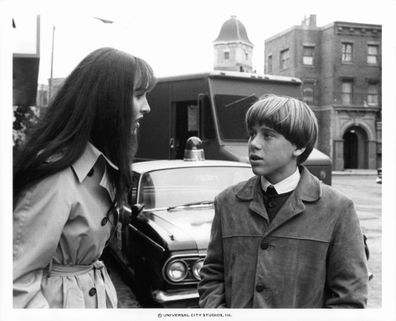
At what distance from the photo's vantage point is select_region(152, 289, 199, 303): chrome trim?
2.45m

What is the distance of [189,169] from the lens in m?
3.27

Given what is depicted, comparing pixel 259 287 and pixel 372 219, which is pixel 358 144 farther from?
pixel 259 287

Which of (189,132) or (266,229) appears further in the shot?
(189,132)

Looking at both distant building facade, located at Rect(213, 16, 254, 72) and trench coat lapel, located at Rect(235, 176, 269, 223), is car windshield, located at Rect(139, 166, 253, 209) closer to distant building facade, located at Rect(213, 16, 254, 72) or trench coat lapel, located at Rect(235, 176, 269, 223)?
distant building facade, located at Rect(213, 16, 254, 72)

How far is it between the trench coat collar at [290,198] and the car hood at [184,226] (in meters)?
1.11

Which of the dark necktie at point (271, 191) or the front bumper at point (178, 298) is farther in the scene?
the front bumper at point (178, 298)

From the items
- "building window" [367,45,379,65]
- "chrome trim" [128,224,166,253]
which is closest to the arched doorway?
"building window" [367,45,379,65]

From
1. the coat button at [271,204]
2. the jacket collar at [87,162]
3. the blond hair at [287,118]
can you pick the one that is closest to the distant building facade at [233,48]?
the blond hair at [287,118]

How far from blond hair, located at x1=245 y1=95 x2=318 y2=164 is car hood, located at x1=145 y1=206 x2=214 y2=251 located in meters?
1.23

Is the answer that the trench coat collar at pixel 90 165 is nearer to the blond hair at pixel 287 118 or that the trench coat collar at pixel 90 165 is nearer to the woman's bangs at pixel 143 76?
the woman's bangs at pixel 143 76

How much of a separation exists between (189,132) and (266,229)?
3394 mm

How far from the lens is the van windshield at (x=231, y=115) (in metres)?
4.70
